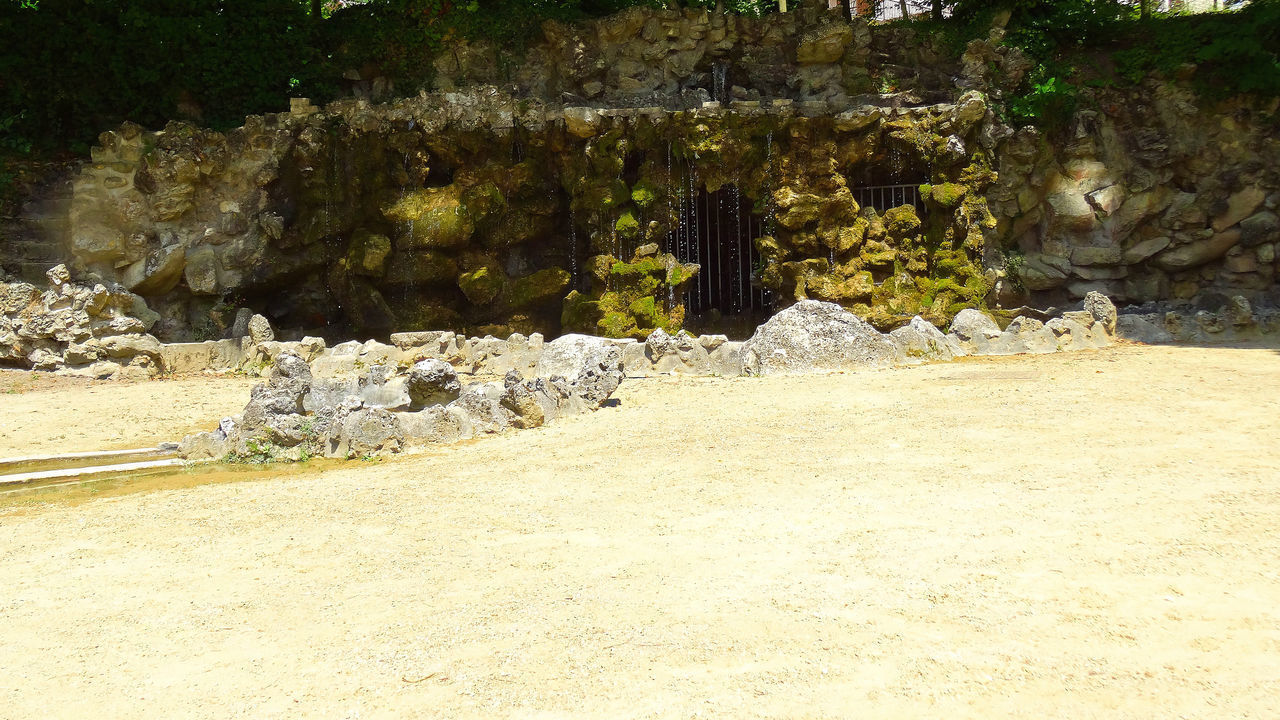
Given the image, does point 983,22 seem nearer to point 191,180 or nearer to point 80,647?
point 191,180

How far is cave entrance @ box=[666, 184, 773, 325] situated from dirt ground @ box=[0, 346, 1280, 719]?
31.5ft

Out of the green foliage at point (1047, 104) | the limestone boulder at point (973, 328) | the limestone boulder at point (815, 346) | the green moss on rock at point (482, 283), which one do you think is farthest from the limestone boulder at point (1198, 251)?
the green moss on rock at point (482, 283)

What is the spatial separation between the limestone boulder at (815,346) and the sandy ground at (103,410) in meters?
5.70

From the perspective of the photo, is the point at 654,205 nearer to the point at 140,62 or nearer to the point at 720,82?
the point at 720,82

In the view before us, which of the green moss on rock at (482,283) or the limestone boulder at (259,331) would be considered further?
the green moss on rock at (482,283)

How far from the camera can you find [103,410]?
9.81 m

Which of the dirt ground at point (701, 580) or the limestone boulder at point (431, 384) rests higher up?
the limestone boulder at point (431, 384)

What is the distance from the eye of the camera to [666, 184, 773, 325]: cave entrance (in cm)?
1641

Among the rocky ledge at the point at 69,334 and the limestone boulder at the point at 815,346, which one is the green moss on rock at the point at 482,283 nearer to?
the rocky ledge at the point at 69,334

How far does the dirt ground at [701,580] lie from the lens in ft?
10.5

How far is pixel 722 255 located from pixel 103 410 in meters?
10.7

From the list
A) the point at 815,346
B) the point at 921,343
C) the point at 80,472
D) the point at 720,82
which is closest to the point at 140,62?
the point at 720,82

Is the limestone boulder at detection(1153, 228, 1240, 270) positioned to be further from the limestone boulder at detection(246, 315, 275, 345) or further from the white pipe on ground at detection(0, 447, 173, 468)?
the white pipe on ground at detection(0, 447, 173, 468)

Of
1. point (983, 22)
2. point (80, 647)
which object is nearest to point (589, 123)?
point (983, 22)
